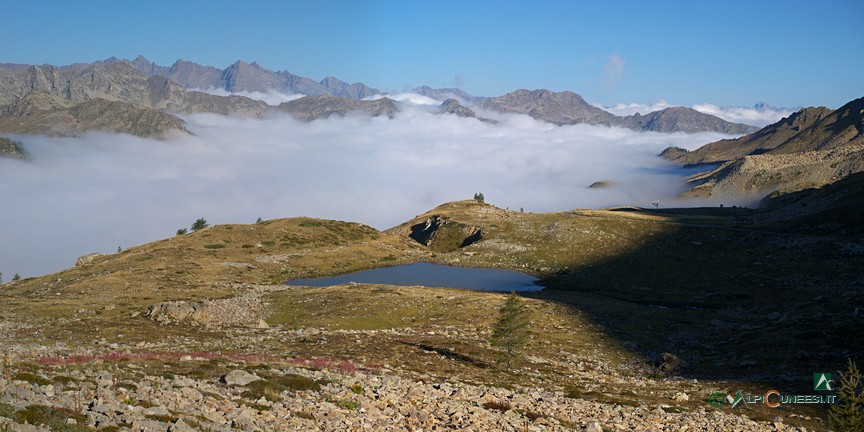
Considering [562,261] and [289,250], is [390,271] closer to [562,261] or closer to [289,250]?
[289,250]

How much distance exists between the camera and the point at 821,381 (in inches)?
1751

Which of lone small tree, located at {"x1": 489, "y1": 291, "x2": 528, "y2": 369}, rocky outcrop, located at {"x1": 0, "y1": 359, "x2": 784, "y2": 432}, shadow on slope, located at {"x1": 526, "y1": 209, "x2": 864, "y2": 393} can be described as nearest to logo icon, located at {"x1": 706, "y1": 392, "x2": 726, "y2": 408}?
rocky outcrop, located at {"x1": 0, "y1": 359, "x2": 784, "y2": 432}

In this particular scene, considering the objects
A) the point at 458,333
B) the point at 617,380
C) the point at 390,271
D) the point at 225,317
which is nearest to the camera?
the point at 617,380

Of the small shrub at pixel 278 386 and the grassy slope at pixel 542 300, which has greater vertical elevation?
the small shrub at pixel 278 386

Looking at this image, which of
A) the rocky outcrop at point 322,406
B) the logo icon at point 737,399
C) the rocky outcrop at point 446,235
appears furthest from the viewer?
the rocky outcrop at point 446,235

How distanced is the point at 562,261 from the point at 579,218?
113 feet

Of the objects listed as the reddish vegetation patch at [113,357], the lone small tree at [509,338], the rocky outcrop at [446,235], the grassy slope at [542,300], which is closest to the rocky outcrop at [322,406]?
the reddish vegetation patch at [113,357]

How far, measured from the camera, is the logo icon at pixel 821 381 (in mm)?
43719

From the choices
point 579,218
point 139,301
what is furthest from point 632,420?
point 579,218

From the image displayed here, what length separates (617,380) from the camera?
49.9 meters

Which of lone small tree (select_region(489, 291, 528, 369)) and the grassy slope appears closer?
lone small tree (select_region(489, 291, 528, 369))

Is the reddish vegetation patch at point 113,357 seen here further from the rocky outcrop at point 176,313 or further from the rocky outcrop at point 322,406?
the rocky outcrop at point 176,313

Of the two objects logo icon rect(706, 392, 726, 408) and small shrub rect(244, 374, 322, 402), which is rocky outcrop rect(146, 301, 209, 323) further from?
logo icon rect(706, 392, 726, 408)

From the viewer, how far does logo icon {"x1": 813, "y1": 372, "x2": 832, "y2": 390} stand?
4372 centimetres
